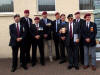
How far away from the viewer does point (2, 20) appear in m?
8.95

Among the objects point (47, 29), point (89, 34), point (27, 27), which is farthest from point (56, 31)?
point (89, 34)

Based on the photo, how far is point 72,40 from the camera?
24.0 feet

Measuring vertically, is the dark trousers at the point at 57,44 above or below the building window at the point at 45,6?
below

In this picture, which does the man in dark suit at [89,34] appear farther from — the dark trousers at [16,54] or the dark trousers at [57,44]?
the dark trousers at [16,54]

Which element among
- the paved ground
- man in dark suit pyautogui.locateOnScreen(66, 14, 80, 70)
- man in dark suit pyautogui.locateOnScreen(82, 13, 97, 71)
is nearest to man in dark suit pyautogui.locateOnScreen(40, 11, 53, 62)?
the paved ground

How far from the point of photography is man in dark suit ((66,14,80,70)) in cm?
720

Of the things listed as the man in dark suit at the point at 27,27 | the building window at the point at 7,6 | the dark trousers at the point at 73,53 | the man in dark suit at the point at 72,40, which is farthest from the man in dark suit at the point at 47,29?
the building window at the point at 7,6

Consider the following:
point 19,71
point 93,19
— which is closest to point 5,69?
point 19,71

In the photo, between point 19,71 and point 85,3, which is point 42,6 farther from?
point 19,71

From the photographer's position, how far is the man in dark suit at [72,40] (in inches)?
283

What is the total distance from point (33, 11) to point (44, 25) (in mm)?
1311

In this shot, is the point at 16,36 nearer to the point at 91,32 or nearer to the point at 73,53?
the point at 73,53

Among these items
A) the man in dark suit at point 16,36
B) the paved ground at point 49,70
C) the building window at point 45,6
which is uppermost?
the building window at point 45,6

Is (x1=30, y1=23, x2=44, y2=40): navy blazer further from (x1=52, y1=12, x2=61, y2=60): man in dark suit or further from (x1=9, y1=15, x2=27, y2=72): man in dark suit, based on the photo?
(x1=52, y1=12, x2=61, y2=60): man in dark suit
